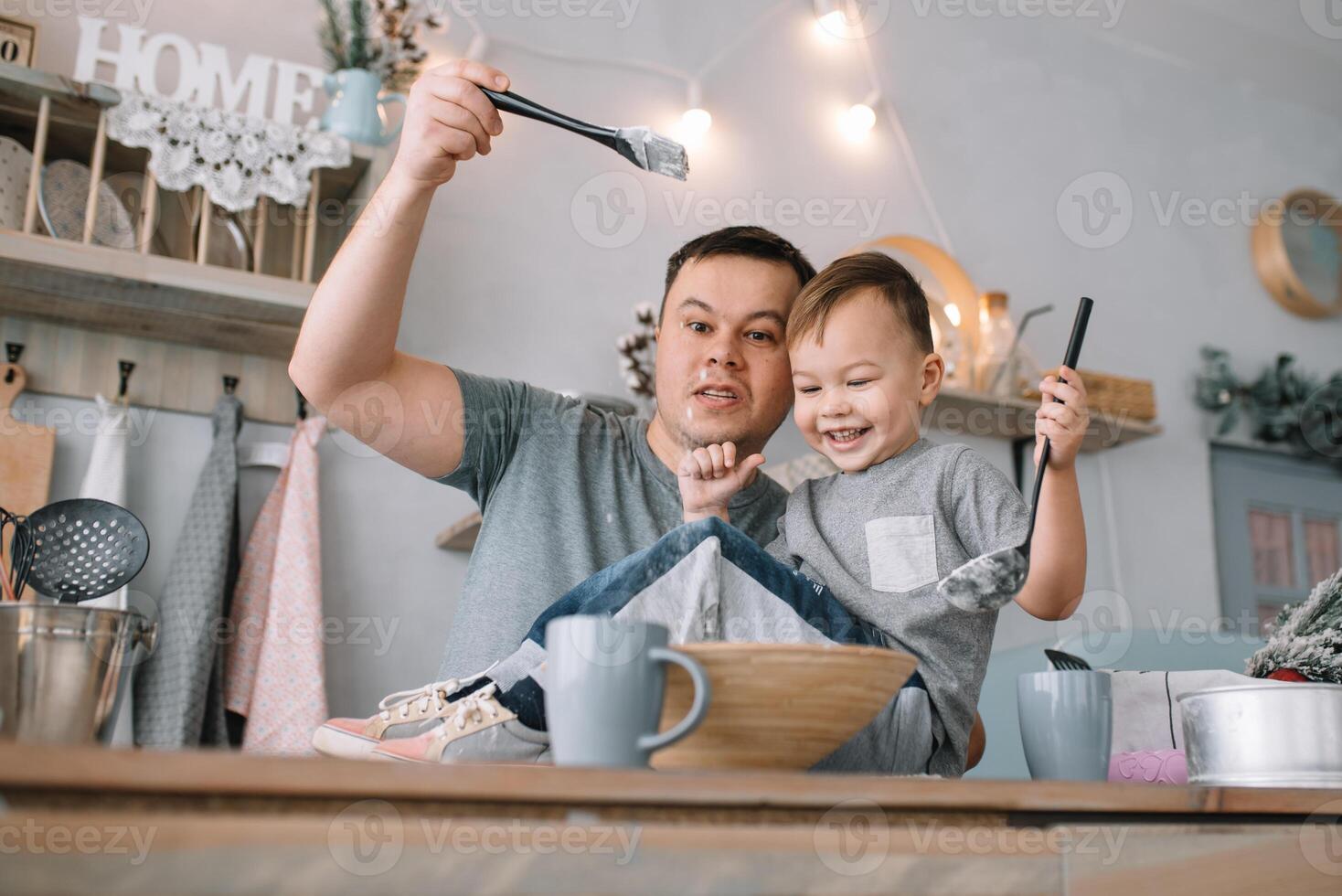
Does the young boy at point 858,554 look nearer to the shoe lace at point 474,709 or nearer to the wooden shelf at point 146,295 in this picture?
the shoe lace at point 474,709

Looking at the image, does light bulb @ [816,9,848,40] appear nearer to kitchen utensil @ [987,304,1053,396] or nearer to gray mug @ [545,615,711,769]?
kitchen utensil @ [987,304,1053,396]

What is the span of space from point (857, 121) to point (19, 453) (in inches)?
74.2

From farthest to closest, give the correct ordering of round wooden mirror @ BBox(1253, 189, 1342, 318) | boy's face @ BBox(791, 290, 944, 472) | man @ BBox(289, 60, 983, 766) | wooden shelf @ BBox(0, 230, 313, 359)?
round wooden mirror @ BBox(1253, 189, 1342, 318)
wooden shelf @ BBox(0, 230, 313, 359)
man @ BBox(289, 60, 983, 766)
boy's face @ BBox(791, 290, 944, 472)

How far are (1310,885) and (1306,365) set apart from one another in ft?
10.0

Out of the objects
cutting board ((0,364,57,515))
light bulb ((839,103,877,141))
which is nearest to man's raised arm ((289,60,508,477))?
cutting board ((0,364,57,515))

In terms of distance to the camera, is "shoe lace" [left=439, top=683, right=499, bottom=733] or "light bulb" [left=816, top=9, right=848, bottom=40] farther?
"light bulb" [left=816, top=9, right=848, bottom=40]

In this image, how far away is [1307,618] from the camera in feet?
3.04

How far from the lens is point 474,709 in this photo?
2.28 ft

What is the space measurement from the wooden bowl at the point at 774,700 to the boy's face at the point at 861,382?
1.71ft

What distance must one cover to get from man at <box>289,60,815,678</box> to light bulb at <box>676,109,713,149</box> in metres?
1.09

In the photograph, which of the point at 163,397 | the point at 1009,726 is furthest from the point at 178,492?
the point at 1009,726

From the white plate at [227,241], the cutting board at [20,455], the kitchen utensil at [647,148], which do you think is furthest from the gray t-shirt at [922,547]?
the cutting board at [20,455]

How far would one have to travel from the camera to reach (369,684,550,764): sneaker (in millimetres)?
685

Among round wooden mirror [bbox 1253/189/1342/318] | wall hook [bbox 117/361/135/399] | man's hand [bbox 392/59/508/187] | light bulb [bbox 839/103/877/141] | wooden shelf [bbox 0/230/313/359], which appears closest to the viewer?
man's hand [bbox 392/59/508/187]
